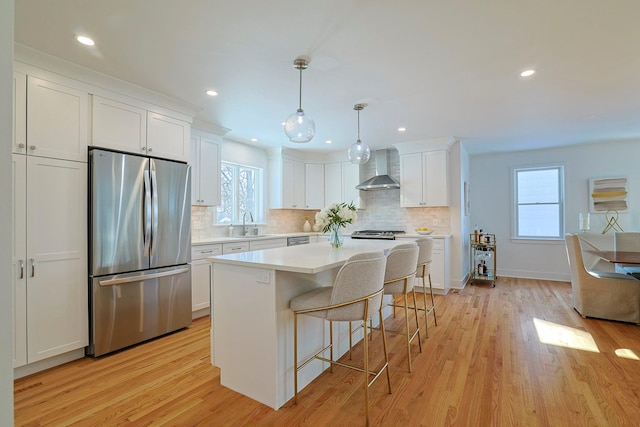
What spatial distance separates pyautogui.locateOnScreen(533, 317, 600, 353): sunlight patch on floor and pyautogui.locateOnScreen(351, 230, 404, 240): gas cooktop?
7.63ft

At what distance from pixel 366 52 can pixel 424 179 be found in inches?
129

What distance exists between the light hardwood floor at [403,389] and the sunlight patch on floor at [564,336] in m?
0.02

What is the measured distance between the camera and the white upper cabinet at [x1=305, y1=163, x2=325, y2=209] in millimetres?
6270

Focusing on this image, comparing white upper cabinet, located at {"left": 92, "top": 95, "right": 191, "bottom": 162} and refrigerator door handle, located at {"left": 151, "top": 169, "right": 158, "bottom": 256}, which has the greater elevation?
white upper cabinet, located at {"left": 92, "top": 95, "right": 191, "bottom": 162}

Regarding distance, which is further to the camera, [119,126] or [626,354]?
[119,126]

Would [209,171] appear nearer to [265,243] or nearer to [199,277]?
[265,243]

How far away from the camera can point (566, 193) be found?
18.8 ft

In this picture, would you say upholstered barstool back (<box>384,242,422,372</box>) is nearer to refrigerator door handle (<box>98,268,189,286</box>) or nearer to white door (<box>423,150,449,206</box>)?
refrigerator door handle (<box>98,268,189,286</box>)

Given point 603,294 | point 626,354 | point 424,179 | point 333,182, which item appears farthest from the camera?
point 333,182

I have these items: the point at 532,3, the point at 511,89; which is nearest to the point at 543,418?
→ the point at 532,3

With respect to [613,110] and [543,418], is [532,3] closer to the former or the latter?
[543,418]

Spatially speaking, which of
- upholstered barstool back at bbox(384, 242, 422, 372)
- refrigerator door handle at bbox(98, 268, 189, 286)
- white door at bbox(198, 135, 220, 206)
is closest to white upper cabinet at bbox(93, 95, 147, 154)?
white door at bbox(198, 135, 220, 206)

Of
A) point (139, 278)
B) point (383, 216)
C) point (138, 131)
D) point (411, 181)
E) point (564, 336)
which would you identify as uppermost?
point (138, 131)

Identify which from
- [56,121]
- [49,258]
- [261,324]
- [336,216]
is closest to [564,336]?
[336,216]
